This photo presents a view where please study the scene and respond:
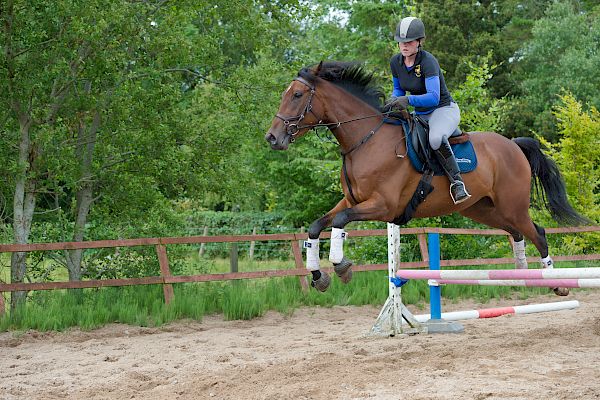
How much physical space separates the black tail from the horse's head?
258 cm

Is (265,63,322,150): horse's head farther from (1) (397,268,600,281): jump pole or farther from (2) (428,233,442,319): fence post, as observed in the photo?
(2) (428,233,442,319): fence post

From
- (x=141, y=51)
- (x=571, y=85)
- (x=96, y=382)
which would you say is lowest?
(x=96, y=382)

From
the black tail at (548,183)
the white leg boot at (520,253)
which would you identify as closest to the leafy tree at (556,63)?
the black tail at (548,183)

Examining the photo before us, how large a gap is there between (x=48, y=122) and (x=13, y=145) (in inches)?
20.6

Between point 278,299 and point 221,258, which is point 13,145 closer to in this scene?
point 278,299

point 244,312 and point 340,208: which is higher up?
point 340,208

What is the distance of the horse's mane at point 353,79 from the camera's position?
6.30 m

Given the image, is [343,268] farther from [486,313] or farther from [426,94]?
[486,313]

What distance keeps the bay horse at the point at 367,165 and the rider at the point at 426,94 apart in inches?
6.7

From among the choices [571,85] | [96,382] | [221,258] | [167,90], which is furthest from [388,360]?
[571,85]

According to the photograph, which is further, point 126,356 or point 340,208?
point 126,356

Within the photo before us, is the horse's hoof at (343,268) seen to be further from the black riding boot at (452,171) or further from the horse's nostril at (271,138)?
the black riding boot at (452,171)

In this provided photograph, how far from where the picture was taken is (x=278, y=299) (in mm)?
9414

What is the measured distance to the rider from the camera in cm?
597
